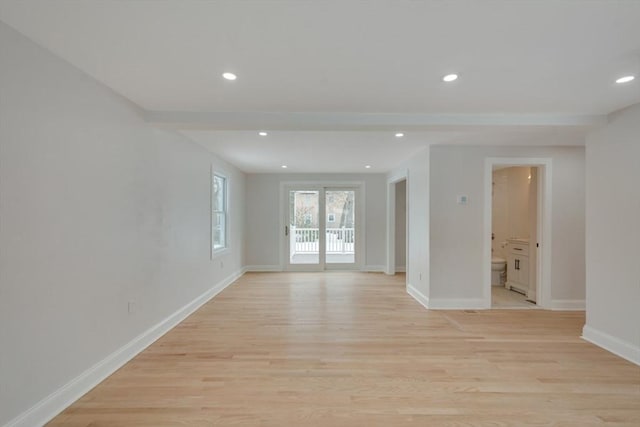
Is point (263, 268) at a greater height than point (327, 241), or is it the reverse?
point (327, 241)

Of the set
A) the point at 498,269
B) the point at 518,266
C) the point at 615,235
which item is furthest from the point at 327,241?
the point at 615,235

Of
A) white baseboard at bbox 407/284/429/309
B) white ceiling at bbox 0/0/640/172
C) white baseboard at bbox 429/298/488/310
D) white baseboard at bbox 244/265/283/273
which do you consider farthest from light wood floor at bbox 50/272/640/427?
white baseboard at bbox 244/265/283/273

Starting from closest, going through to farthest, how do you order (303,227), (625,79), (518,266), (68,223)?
1. (68,223)
2. (625,79)
3. (518,266)
4. (303,227)

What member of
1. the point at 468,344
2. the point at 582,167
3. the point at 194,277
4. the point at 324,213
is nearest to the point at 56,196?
the point at 194,277

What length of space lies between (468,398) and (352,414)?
0.88 metres

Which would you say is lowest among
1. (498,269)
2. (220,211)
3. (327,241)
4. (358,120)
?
(498,269)

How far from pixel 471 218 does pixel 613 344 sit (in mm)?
1871

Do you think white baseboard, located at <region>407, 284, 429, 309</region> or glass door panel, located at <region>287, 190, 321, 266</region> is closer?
white baseboard, located at <region>407, 284, 429, 309</region>

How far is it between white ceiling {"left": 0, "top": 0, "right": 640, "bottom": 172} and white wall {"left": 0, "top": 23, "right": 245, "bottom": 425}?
0.27 m

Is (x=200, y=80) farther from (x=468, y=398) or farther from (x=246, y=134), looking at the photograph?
(x=468, y=398)

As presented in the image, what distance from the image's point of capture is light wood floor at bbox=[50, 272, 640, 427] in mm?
1809

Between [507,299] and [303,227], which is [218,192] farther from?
[507,299]

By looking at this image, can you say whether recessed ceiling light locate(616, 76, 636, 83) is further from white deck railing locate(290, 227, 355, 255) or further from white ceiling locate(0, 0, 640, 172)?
white deck railing locate(290, 227, 355, 255)

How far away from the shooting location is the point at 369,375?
2.25 meters
